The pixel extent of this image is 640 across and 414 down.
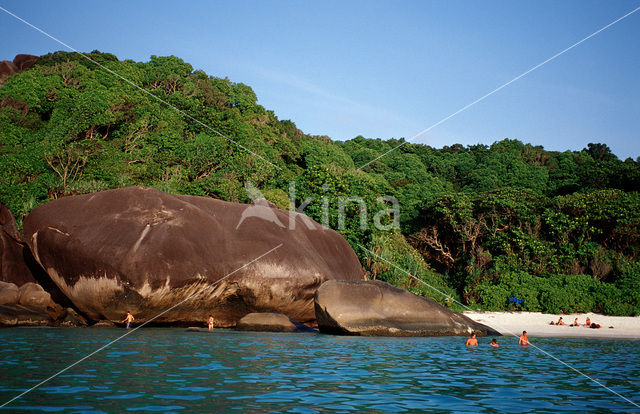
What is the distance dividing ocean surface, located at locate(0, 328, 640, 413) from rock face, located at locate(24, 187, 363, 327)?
2.08 metres

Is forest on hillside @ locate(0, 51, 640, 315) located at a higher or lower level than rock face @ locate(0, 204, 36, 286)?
higher

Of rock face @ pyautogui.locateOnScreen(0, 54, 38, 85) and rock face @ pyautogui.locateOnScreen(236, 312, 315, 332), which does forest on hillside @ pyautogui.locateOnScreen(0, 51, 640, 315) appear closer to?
rock face @ pyautogui.locateOnScreen(0, 54, 38, 85)

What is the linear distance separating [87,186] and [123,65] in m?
24.7

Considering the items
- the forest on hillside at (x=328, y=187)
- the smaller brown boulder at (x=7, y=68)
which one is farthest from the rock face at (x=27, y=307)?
the smaller brown boulder at (x=7, y=68)

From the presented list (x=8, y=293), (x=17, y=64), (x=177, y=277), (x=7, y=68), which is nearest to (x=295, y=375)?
(x=177, y=277)

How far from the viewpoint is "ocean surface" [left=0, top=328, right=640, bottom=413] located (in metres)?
7.21

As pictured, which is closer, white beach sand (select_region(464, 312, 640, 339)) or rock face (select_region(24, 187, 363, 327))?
rock face (select_region(24, 187, 363, 327))

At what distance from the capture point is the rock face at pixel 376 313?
57.6 ft

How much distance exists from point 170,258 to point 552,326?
1633cm

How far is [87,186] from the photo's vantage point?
28.0 m

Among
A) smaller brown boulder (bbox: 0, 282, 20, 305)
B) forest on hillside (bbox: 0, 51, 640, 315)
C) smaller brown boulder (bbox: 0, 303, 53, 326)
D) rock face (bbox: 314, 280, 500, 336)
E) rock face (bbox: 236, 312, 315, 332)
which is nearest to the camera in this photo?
smaller brown boulder (bbox: 0, 303, 53, 326)

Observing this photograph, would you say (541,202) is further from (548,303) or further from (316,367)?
(316,367)

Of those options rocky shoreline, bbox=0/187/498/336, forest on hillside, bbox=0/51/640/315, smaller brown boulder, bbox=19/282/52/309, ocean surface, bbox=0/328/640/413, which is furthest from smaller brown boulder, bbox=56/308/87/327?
forest on hillside, bbox=0/51/640/315

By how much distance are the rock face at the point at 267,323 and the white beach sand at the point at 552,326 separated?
27.0 feet
